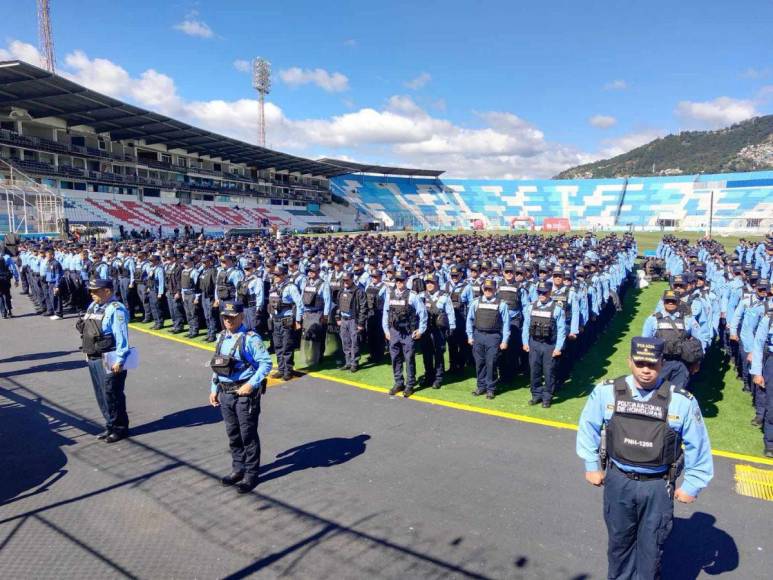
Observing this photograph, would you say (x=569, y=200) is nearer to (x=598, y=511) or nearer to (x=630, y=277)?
(x=630, y=277)

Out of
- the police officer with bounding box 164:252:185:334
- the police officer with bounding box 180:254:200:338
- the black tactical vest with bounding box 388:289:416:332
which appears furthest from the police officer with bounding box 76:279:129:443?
the police officer with bounding box 164:252:185:334

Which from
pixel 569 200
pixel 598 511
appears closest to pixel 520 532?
pixel 598 511

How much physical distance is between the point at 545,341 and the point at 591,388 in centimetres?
163

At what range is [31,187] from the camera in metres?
29.8

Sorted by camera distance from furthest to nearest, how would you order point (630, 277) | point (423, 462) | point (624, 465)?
point (630, 277) < point (423, 462) < point (624, 465)

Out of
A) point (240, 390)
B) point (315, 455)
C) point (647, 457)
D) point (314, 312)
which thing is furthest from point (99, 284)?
point (647, 457)

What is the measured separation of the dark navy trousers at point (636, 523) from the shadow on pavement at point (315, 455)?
2897mm

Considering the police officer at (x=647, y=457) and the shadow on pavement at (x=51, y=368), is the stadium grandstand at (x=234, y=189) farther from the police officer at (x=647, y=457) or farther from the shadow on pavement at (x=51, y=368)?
the police officer at (x=647, y=457)

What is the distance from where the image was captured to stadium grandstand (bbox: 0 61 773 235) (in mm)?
33719

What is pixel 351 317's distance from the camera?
339 inches

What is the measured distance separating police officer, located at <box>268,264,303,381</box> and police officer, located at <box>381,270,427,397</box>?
1794mm

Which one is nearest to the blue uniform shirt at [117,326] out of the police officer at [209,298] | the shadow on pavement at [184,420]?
the shadow on pavement at [184,420]

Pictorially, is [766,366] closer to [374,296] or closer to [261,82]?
[374,296]

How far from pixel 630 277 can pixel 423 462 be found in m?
17.6
